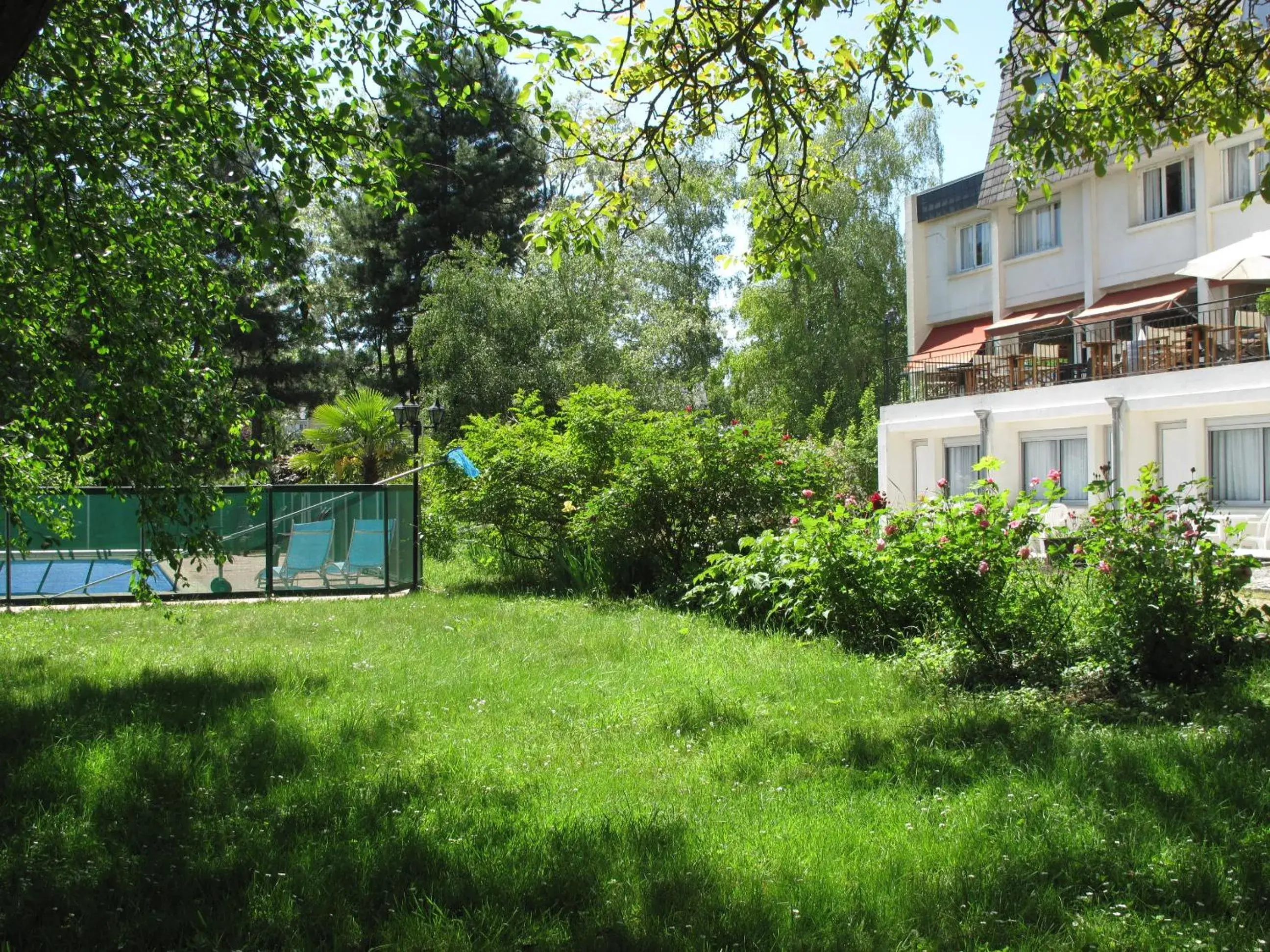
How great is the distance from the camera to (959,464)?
25859 mm

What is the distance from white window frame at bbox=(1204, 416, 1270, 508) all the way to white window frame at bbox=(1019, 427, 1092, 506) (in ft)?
7.70

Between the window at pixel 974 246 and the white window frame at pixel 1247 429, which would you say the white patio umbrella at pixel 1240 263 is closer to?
the white window frame at pixel 1247 429

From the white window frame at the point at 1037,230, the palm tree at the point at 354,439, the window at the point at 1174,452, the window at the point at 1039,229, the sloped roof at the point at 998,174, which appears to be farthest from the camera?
the palm tree at the point at 354,439

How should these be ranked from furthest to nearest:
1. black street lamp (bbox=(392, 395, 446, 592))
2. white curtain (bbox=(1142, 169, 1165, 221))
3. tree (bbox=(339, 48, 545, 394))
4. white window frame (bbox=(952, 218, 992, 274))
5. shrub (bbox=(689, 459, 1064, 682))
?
tree (bbox=(339, 48, 545, 394))
white window frame (bbox=(952, 218, 992, 274))
white curtain (bbox=(1142, 169, 1165, 221))
black street lamp (bbox=(392, 395, 446, 592))
shrub (bbox=(689, 459, 1064, 682))

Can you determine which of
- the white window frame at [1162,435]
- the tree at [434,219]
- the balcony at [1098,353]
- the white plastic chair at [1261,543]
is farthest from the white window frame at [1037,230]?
the tree at [434,219]

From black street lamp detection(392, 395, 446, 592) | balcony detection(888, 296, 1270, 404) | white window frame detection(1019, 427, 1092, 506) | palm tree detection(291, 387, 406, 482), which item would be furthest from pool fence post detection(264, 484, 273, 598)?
balcony detection(888, 296, 1270, 404)

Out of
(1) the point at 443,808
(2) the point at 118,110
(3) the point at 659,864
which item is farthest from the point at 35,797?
(2) the point at 118,110

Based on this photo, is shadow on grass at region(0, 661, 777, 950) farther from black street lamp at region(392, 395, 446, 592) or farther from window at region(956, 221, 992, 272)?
window at region(956, 221, 992, 272)

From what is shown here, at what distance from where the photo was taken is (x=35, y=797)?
17.4 feet

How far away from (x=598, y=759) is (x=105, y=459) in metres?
3.63

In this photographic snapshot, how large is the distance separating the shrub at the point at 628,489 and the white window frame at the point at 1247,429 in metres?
7.93

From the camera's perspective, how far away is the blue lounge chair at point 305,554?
15.8m

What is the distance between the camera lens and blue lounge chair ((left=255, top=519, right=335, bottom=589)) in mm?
15836

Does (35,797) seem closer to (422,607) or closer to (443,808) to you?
(443,808)
